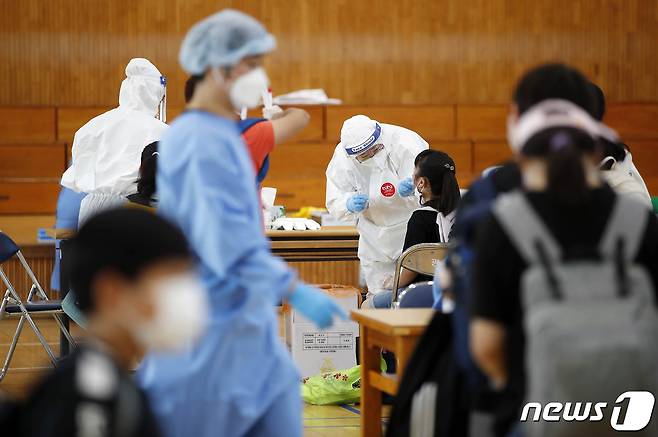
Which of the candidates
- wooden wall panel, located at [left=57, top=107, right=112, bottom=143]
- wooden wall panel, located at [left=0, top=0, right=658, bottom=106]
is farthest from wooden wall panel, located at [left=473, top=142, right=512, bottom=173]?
wooden wall panel, located at [left=57, top=107, right=112, bottom=143]

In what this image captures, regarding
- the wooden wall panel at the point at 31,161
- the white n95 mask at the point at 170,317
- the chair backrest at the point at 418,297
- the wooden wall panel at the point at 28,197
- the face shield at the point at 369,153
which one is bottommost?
the wooden wall panel at the point at 28,197

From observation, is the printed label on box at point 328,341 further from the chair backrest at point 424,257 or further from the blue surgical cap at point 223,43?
the blue surgical cap at point 223,43

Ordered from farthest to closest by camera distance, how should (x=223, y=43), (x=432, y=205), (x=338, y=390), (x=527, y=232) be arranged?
(x=338, y=390) < (x=432, y=205) < (x=223, y=43) < (x=527, y=232)

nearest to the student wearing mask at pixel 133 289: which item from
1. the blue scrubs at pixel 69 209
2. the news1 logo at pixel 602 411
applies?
the news1 logo at pixel 602 411

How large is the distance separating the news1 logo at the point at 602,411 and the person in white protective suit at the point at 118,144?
3929mm

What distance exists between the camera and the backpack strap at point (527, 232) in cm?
204

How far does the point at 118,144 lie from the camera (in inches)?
248

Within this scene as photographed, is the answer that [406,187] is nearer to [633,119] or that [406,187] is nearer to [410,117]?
[410,117]

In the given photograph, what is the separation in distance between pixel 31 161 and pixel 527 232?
851 centimetres

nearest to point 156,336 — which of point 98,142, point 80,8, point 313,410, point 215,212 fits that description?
point 215,212

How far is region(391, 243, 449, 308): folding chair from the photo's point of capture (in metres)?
5.17

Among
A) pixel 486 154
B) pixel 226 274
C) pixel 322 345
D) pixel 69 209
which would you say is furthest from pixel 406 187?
pixel 486 154

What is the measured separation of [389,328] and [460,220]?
125 centimetres

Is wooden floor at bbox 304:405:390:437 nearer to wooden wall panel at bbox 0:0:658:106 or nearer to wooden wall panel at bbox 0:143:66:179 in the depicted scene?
wooden wall panel at bbox 0:143:66:179
